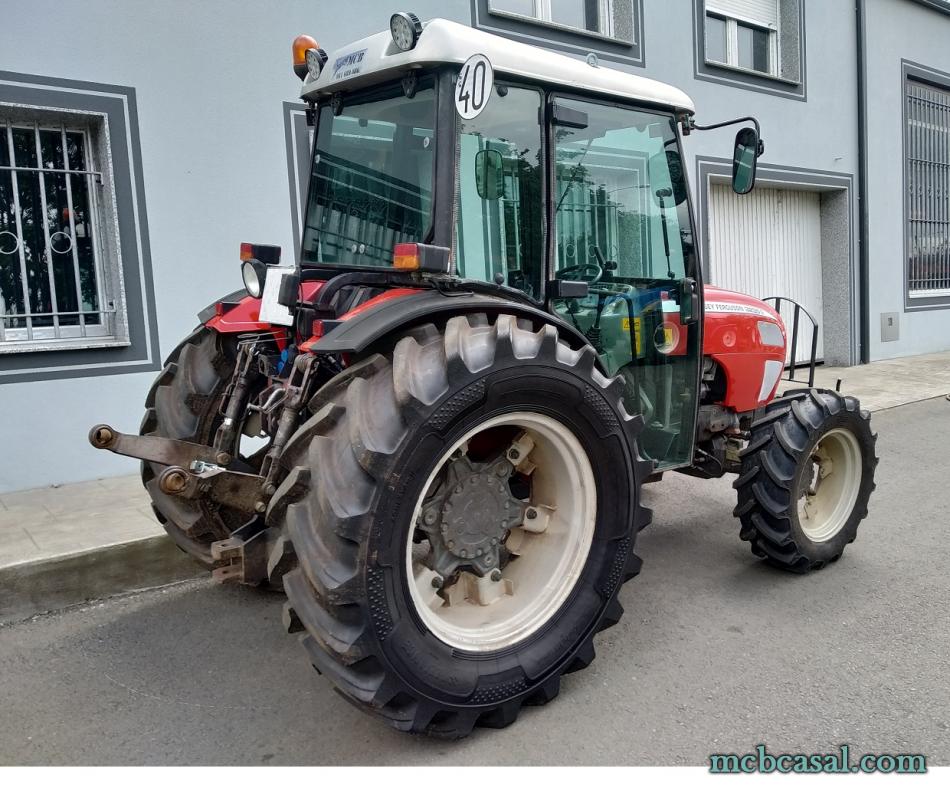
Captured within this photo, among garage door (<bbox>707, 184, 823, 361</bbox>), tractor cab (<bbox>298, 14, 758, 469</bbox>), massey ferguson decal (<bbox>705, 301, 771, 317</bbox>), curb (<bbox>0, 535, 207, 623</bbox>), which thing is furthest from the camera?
garage door (<bbox>707, 184, 823, 361</bbox>)

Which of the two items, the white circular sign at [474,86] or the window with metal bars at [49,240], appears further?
the window with metal bars at [49,240]

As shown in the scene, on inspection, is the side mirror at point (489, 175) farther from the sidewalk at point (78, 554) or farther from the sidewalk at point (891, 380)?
the sidewalk at point (891, 380)

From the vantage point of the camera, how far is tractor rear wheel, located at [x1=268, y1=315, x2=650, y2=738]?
2352 millimetres

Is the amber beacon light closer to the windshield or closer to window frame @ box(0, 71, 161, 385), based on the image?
the windshield

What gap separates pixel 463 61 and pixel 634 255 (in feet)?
3.89

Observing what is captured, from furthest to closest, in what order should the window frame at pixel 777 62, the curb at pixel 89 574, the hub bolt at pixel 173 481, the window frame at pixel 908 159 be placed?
the window frame at pixel 908 159 → the window frame at pixel 777 62 → the curb at pixel 89 574 → the hub bolt at pixel 173 481

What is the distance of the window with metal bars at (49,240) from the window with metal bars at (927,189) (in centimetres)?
1123

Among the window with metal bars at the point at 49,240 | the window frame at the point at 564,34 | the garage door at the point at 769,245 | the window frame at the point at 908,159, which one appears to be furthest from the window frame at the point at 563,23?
the window frame at the point at 908,159

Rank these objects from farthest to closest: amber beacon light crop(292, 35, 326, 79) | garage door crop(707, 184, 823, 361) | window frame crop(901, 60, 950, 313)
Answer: window frame crop(901, 60, 950, 313) < garage door crop(707, 184, 823, 361) < amber beacon light crop(292, 35, 326, 79)

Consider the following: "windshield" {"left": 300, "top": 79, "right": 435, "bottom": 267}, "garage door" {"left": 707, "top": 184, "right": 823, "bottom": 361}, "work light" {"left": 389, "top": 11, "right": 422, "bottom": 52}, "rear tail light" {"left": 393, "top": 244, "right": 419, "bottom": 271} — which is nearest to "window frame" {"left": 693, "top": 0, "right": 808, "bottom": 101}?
"garage door" {"left": 707, "top": 184, "right": 823, "bottom": 361}

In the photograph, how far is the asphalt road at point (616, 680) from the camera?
2.61 m

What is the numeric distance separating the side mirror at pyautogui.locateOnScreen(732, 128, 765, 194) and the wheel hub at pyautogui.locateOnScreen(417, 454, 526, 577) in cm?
188

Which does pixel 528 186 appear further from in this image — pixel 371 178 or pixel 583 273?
pixel 371 178

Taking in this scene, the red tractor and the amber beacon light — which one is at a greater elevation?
the amber beacon light
